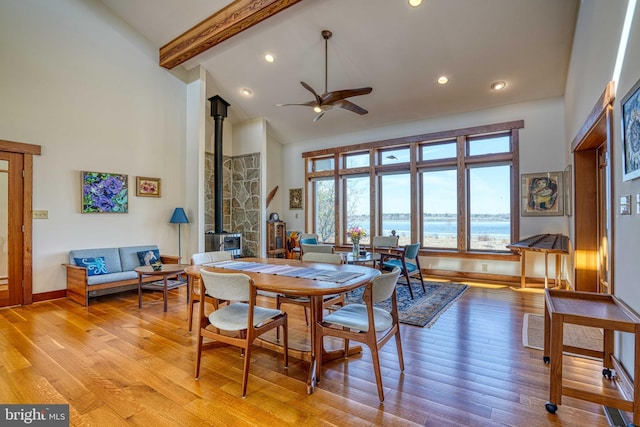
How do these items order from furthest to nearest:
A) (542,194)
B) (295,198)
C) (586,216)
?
(295,198), (542,194), (586,216)

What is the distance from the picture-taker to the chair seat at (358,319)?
6.99 ft

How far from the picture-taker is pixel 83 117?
4852 mm

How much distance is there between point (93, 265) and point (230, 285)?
12.4 feet

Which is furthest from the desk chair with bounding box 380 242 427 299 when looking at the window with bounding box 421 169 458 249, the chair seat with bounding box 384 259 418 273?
the window with bounding box 421 169 458 249

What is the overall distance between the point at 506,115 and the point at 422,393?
5.10 meters

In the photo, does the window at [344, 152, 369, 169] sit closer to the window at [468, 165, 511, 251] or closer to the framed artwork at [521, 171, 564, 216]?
the window at [468, 165, 511, 251]

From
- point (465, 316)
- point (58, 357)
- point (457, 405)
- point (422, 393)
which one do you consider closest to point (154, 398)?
point (58, 357)

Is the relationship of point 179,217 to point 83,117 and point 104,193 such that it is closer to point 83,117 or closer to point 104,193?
point 104,193

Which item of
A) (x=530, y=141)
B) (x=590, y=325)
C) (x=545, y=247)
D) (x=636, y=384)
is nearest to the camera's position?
(x=636, y=384)

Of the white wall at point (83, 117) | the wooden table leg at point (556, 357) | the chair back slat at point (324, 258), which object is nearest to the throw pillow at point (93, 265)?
the white wall at point (83, 117)

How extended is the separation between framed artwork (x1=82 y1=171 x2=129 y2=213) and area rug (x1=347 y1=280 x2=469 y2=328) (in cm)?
407

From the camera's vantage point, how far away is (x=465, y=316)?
145 inches

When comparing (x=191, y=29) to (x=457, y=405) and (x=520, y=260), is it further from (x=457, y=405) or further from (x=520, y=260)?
(x=520, y=260)

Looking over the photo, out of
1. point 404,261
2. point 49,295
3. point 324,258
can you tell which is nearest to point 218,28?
point 324,258
